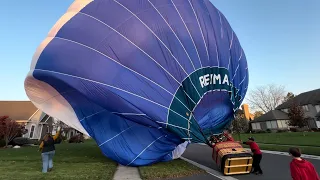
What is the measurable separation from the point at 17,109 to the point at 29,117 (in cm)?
329

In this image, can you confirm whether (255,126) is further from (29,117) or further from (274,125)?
(29,117)

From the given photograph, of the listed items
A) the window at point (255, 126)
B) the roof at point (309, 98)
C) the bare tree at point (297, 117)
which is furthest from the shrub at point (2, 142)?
the window at point (255, 126)

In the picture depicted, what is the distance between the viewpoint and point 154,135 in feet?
32.4

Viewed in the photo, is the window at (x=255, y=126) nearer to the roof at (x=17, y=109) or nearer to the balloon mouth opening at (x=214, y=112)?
the roof at (x=17, y=109)

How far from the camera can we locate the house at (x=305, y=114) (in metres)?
48.6

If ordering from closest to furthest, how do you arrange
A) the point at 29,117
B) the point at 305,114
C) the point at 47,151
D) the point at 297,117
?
1. the point at 47,151
2. the point at 297,117
3. the point at 29,117
4. the point at 305,114

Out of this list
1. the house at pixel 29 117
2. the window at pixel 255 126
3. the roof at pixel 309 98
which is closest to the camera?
the house at pixel 29 117

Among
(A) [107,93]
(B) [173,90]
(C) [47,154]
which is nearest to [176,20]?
(B) [173,90]

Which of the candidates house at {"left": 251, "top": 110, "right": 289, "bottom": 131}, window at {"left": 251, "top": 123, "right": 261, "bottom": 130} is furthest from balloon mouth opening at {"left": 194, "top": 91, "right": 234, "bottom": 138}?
window at {"left": 251, "top": 123, "right": 261, "bottom": 130}

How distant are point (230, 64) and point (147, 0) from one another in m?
4.00

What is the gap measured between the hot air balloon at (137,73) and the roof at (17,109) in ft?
115

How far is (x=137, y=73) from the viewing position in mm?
8305

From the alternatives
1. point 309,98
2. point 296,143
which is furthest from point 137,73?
point 309,98

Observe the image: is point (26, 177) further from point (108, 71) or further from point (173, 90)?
point (173, 90)
